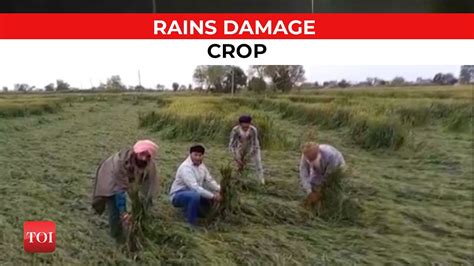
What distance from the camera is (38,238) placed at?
2.32 m

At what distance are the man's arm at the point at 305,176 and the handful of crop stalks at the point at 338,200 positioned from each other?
0.08 metres

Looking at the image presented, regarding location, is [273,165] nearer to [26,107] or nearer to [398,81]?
[398,81]

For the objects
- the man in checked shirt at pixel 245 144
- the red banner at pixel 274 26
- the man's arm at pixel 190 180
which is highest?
the red banner at pixel 274 26

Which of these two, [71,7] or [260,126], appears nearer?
[71,7]

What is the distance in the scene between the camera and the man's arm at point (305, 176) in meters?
2.46

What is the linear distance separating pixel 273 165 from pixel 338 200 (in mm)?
389

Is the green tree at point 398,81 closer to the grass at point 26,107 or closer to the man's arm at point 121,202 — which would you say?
the man's arm at point 121,202

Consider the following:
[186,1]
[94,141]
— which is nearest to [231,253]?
[94,141]

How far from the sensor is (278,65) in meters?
2.31

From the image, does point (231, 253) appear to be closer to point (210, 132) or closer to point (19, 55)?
point (210, 132)

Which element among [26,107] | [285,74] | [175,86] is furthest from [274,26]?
[26,107]

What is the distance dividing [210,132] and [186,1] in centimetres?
67

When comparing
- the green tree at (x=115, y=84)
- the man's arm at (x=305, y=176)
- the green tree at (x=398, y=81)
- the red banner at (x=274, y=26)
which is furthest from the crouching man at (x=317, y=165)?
the green tree at (x=115, y=84)

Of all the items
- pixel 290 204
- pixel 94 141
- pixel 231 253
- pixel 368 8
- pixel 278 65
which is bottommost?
pixel 231 253
